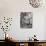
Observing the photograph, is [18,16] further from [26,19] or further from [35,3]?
[35,3]

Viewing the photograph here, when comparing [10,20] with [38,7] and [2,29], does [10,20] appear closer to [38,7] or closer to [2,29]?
[2,29]

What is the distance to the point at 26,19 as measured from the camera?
9.55 ft

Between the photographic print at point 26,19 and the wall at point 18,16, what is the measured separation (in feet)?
0.24

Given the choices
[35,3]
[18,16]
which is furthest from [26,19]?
[35,3]

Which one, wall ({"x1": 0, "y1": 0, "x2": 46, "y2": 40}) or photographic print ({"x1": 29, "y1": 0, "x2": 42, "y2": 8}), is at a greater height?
photographic print ({"x1": 29, "y1": 0, "x2": 42, "y2": 8})

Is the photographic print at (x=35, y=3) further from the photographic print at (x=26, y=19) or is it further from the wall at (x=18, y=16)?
the photographic print at (x=26, y=19)

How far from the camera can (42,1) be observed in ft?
9.71

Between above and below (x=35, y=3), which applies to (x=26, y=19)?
below

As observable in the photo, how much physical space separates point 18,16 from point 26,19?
0.67ft

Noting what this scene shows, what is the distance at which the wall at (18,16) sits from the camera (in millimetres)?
2873

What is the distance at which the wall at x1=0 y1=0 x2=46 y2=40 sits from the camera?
113 inches

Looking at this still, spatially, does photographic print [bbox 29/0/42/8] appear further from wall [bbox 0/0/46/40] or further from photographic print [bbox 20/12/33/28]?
photographic print [bbox 20/12/33/28]

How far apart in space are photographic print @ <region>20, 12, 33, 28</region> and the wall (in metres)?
0.07

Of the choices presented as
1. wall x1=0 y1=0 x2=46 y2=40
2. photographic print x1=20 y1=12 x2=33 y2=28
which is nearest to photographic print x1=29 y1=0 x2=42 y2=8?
wall x1=0 y1=0 x2=46 y2=40
